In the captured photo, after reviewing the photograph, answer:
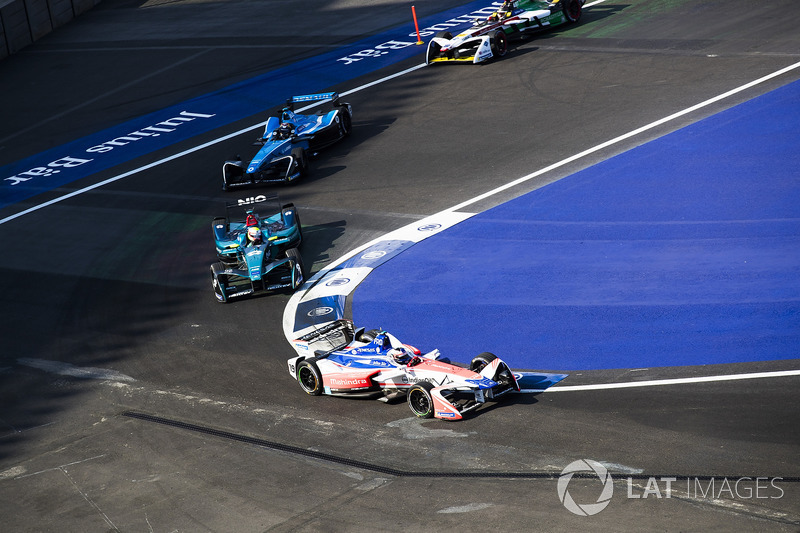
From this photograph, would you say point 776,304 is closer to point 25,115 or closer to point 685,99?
point 685,99

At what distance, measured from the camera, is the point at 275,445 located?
1327 cm

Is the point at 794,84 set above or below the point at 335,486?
above

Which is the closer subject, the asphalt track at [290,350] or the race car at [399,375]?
the asphalt track at [290,350]

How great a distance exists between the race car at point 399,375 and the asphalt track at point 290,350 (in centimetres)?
29

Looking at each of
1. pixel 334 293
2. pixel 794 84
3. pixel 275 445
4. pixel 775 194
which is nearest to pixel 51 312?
pixel 334 293

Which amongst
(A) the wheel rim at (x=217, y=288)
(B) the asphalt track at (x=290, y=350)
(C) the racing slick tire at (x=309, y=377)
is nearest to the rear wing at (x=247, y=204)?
(B) the asphalt track at (x=290, y=350)

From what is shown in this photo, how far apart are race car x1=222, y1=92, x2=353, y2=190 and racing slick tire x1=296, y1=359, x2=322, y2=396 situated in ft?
37.2

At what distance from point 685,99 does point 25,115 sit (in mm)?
25774

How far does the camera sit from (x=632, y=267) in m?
17.8

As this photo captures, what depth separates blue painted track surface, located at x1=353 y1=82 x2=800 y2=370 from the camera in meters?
15.0

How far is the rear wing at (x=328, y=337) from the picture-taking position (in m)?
15.7

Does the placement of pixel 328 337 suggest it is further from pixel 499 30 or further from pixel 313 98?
pixel 499 30

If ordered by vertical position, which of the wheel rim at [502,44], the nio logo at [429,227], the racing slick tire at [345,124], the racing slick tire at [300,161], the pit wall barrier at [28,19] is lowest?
the nio logo at [429,227]

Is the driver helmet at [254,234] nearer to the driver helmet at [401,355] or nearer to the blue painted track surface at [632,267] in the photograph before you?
the blue painted track surface at [632,267]
